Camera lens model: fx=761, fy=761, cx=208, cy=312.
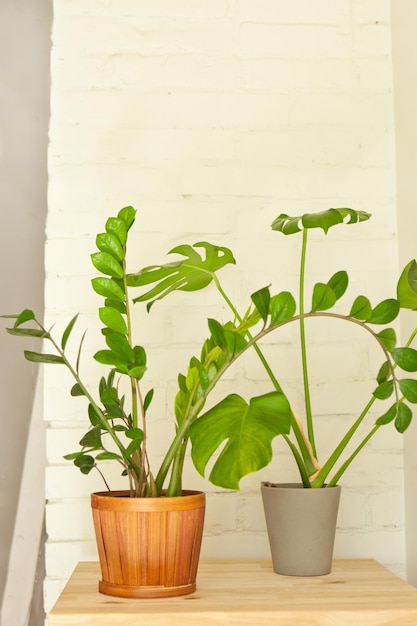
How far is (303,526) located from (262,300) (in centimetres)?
45

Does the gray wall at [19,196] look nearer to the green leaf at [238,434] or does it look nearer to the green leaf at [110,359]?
the green leaf at [110,359]

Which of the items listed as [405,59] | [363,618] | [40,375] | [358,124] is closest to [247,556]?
[363,618]

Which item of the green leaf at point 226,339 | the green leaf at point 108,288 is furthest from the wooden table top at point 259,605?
the green leaf at point 108,288

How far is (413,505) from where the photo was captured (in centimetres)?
159

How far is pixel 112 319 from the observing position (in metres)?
1.23

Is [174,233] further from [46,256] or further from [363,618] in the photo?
[363,618]

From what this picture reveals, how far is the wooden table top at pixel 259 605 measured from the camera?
44.3 inches

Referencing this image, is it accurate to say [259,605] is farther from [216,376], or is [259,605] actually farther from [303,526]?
[216,376]

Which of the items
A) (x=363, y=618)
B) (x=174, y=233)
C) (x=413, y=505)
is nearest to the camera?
(x=363, y=618)

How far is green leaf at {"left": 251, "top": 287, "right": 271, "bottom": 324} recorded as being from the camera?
3.78ft

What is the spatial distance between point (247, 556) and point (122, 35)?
119 centimetres

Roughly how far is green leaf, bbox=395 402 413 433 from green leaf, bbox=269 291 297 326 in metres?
0.25

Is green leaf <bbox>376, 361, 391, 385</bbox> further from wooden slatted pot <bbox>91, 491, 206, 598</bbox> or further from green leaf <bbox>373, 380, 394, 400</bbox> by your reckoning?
wooden slatted pot <bbox>91, 491, 206, 598</bbox>

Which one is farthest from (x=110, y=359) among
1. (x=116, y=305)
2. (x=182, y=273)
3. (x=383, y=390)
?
(x=383, y=390)
